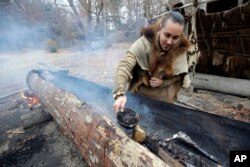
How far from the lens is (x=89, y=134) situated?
7.38 feet

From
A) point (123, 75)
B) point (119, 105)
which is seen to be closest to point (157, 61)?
point (123, 75)

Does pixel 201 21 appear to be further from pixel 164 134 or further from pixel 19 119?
pixel 19 119

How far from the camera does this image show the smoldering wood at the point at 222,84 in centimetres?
525

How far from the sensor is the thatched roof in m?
4.96

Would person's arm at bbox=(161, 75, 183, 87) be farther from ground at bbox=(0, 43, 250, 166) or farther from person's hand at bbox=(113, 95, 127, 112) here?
ground at bbox=(0, 43, 250, 166)

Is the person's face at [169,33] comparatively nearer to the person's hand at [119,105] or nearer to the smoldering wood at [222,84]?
the person's hand at [119,105]

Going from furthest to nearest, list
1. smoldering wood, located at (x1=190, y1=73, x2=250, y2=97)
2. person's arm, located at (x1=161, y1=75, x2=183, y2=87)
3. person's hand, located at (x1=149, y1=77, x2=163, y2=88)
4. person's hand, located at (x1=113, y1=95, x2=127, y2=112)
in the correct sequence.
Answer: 1. smoldering wood, located at (x1=190, y1=73, x2=250, y2=97)
2. person's arm, located at (x1=161, y1=75, x2=183, y2=87)
3. person's hand, located at (x1=149, y1=77, x2=163, y2=88)
4. person's hand, located at (x1=113, y1=95, x2=127, y2=112)

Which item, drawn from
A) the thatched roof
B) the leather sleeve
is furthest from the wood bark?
the thatched roof

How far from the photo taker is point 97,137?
212 centimetres

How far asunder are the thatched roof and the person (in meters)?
2.92

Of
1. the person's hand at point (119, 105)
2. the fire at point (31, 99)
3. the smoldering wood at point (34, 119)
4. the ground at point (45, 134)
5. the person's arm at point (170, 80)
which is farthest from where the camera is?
the fire at point (31, 99)

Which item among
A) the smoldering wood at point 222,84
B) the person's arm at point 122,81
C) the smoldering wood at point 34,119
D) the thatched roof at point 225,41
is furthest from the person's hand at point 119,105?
the smoldering wood at point 222,84

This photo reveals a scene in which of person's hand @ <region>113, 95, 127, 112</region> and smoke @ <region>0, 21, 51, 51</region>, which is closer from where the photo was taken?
person's hand @ <region>113, 95, 127, 112</region>

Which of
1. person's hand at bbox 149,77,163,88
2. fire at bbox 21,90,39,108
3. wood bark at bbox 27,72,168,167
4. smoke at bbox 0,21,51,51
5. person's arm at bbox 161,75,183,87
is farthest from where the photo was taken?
smoke at bbox 0,21,51,51
